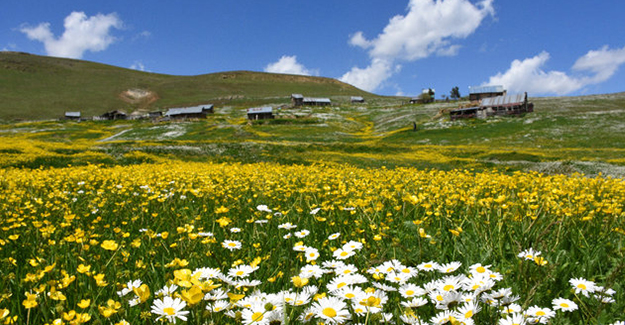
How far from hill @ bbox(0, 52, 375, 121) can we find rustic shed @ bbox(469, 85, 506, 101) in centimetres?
7930

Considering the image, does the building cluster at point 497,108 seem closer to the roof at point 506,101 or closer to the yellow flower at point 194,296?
the roof at point 506,101

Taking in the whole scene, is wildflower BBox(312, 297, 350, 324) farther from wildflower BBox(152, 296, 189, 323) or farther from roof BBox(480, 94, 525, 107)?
roof BBox(480, 94, 525, 107)

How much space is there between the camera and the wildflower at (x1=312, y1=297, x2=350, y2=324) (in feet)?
4.89

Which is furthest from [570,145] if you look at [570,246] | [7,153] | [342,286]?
[7,153]

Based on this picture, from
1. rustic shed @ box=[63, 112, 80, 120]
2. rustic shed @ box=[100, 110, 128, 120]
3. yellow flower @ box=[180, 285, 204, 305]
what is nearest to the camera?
yellow flower @ box=[180, 285, 204, 305]

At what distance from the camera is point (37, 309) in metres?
2.32

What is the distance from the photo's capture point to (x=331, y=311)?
1512mm

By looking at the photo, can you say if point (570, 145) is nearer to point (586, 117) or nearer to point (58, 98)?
point (586, 117)

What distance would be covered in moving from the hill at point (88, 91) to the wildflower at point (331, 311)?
141m

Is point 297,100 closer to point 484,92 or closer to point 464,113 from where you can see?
point 484,92

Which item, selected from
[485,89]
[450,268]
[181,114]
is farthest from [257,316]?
[485,89]

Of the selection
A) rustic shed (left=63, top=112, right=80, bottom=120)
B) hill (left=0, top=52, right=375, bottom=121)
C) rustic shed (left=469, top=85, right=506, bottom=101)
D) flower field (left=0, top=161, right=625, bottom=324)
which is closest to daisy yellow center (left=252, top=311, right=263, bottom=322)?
flower field (left=0, top=161, right=625, bottom=324)

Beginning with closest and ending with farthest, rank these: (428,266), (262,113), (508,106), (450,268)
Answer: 1. (450,268)
2. (428,266)
3. (508,106)
4. (262,113)

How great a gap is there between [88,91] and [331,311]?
7255 inches
